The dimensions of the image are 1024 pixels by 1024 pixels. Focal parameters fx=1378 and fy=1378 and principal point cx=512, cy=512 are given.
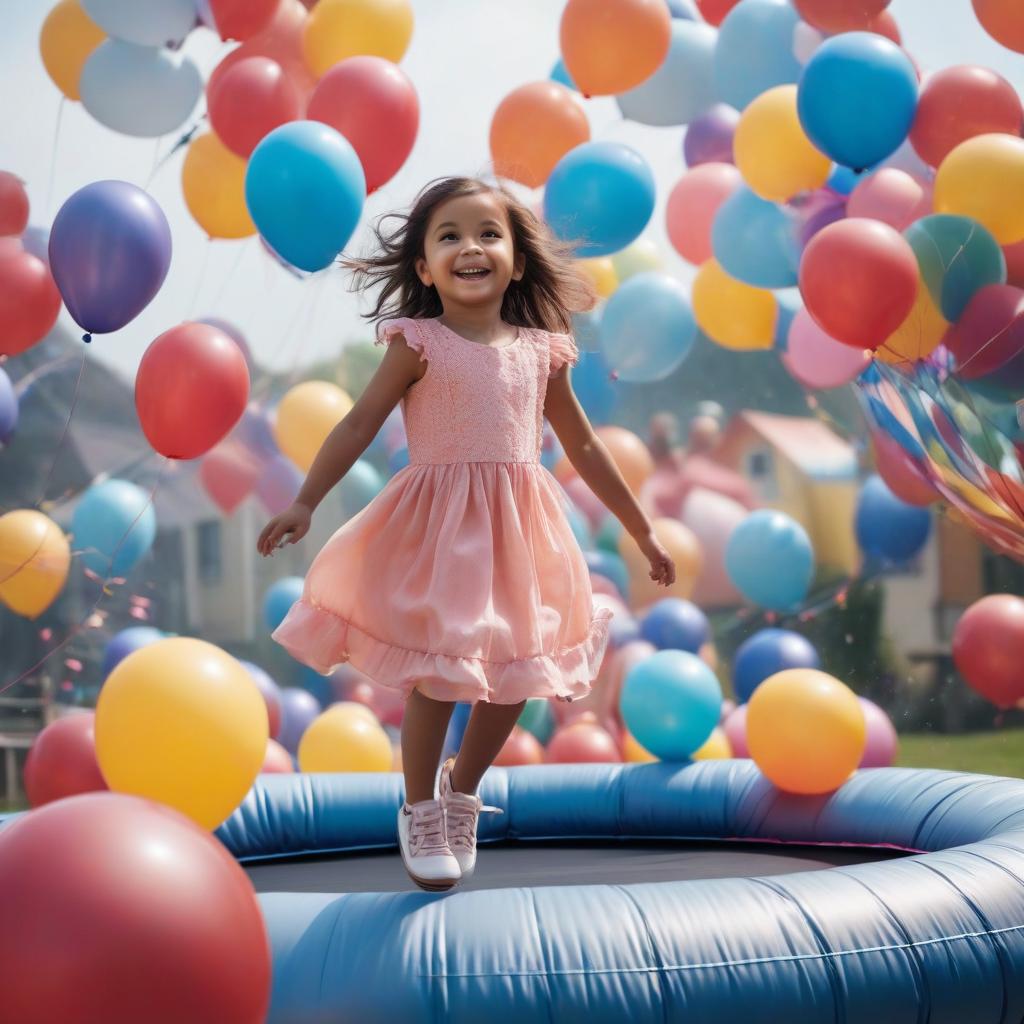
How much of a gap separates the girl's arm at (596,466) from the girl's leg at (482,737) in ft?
1.38

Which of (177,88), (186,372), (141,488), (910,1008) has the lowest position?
(910,1008)

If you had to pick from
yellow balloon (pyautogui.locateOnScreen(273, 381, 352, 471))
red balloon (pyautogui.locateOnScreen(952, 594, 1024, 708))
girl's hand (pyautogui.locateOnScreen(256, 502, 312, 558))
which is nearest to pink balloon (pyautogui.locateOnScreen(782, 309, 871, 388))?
red balloon (pyautogui.locateOnScreen(952, 594, 1024, 708))

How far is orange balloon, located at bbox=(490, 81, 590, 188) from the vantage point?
182 inches

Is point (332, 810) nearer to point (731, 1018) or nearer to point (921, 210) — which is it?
point (731, 1018)

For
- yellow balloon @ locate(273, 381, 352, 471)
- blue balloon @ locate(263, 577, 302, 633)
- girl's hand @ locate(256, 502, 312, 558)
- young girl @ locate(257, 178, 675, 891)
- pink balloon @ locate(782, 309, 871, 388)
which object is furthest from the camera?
blue balloon @ locate(263, 577, 302, 633)

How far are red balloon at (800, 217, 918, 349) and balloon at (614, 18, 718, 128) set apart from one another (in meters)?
1.51

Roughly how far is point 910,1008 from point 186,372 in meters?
2.33

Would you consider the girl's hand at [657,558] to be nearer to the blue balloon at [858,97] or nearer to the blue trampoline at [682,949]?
the blue trampoline at [682,949]

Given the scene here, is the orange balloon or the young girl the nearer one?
the young girl

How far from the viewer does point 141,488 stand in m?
5.46

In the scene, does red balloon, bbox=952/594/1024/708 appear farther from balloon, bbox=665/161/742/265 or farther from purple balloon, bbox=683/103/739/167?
purple balloon, bbox=683/103/739/167

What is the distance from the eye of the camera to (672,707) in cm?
374

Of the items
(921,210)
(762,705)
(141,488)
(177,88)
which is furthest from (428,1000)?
(141,488)

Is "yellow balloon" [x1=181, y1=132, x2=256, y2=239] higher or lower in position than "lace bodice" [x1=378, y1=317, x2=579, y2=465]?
higher
